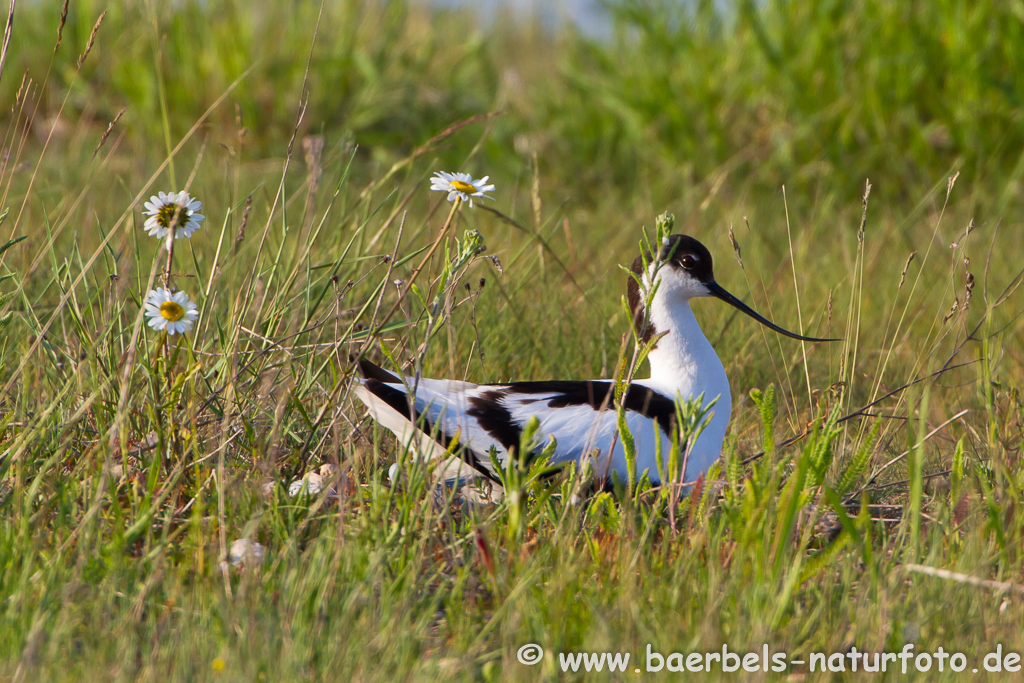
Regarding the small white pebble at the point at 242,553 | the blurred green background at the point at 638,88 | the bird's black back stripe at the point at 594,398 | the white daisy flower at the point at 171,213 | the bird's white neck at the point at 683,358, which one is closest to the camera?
the small white pebble at the point at 242,553

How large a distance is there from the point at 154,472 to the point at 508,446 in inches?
29.1

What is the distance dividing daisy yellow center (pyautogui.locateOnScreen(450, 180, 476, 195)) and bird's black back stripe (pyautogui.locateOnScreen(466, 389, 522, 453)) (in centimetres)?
49

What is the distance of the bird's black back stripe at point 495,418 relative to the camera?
217 centimetres

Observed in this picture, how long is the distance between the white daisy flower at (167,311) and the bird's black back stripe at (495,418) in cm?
67

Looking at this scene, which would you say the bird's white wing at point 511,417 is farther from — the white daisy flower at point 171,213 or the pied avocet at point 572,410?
the white daisy flower at point 171,213

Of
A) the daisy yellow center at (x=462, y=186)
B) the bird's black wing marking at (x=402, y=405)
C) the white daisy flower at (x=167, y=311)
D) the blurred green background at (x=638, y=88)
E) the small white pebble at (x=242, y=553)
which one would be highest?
the blurred green background at (x=638, y=88)

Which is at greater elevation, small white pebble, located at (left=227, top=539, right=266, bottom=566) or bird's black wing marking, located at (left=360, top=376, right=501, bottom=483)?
bird's black wing marking, located at (left=360, top=376, right=501, bottom=483)

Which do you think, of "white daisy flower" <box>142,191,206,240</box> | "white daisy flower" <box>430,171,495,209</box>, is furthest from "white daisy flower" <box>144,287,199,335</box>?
"white daisy flower" <box>430,171,495,209</box>

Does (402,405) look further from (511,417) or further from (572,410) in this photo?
(572,410)

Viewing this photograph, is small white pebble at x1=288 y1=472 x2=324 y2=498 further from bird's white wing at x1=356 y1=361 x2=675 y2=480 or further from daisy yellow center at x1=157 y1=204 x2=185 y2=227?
daisy yellow center at x1=157 y1=204 x2=185 y2=227

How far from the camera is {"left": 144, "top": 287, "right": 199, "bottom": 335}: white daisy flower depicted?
1813 mm

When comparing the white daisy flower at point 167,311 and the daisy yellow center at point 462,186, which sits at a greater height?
the daisy yellow center at point 462,186

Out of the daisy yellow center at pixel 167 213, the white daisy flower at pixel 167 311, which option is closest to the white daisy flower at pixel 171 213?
the daisy yellow center at pixel 167 213

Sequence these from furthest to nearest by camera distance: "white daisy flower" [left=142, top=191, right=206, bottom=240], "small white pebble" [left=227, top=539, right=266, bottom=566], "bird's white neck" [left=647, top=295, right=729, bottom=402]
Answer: "bird's white neck" [left=647, top=295, right=729, bottom=402] < "white daisy flower" [left=142, top=191, right=206, bottom=240] < "small white pebble" [left=227, top=539, right=266, bottom=566]
